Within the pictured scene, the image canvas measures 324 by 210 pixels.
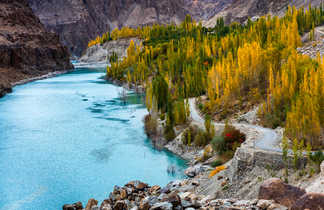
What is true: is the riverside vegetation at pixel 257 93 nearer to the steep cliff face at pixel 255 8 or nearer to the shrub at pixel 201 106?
the shrub at pixel 201 106

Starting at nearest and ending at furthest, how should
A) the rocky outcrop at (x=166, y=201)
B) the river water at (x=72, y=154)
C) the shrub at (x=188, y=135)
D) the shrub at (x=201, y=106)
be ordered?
the rocky outcrop at (x=166, y=201) → the river water at (x=72, y=154) → the shrub at (x=188, y=135) → the shrub at (x=201, y=106)

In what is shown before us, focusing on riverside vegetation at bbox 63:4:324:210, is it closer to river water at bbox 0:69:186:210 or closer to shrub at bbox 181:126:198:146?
shrub at bbox 181:126:198:146

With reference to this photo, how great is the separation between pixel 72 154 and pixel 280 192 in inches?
762

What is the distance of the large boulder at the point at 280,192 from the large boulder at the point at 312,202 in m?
1.00

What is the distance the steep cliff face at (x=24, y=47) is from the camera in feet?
264

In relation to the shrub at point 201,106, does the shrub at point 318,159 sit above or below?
above

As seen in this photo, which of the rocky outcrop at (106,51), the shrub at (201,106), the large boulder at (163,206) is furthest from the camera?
the rocky outcrop at (106,51)

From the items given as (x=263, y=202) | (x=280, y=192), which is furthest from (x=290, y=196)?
(x=263, y=202)

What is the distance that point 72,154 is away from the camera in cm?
2706

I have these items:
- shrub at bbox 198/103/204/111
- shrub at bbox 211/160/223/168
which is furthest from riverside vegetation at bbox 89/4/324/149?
shrub at bbox 211/160/223/168

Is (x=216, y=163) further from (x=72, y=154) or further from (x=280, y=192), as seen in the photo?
(x=72, y=154)

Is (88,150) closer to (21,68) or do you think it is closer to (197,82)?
(197,82)

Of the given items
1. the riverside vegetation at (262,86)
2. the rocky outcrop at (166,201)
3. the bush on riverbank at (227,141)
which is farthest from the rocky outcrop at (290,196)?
the bush on riverbank at (227,141)

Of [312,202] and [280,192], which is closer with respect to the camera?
[312,202]
